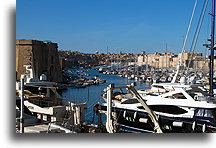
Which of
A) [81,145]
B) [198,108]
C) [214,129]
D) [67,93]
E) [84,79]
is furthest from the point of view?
[84,79]

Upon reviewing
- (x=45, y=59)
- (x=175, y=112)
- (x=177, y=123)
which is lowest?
(x=177, y=123)

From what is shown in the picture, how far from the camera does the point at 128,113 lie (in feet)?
19.4

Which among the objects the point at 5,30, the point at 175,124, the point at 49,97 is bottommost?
the point at 175,124

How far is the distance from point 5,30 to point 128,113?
3.28m

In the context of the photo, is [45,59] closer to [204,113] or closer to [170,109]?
[170,109]

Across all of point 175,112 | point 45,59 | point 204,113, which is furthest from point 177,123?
point 45,59

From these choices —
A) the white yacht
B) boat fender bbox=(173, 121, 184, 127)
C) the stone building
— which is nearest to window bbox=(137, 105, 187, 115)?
the white yacht

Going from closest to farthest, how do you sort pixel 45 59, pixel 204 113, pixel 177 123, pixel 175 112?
pixel 204 113
pixel 177 123
pixel 175 112
pixel 45 59

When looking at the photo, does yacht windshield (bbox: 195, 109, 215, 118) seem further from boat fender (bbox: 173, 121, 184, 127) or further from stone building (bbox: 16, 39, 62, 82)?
stone building (bbox: 16, 39, 62, 82)

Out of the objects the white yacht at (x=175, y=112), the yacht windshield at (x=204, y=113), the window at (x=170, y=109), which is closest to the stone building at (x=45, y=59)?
the white yacht at (x=175, y=112)

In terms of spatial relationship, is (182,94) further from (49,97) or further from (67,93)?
(67,93)

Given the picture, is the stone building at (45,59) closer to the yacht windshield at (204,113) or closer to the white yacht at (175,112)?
the white yacht at (175,112)

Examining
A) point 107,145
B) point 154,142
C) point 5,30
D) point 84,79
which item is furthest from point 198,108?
point 84,79

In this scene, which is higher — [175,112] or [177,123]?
[175,112]
